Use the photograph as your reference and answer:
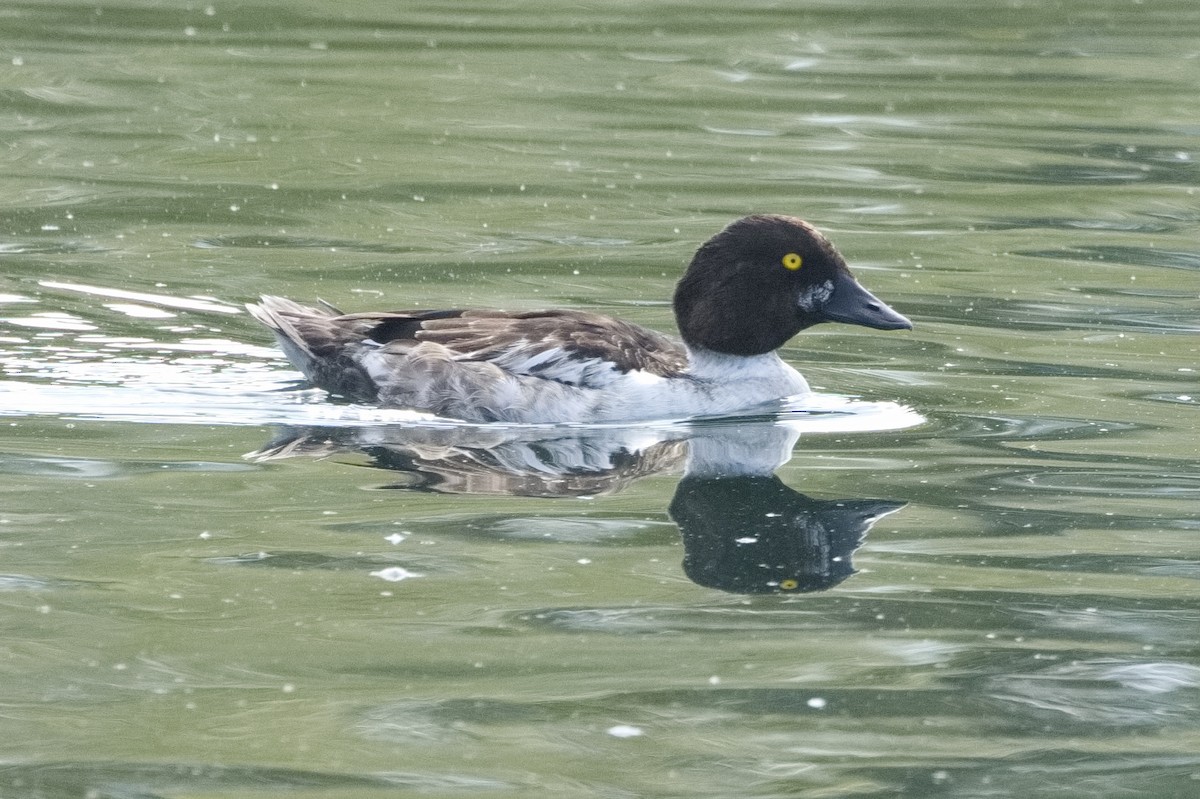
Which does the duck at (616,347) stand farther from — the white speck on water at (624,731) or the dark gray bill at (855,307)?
the white speck on water at (624,731)

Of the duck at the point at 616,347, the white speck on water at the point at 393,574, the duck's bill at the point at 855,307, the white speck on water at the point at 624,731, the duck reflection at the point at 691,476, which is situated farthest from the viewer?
the duck's bill at the point at 855,307

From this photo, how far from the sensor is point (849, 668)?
5.77m

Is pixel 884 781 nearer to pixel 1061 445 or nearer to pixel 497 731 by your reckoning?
pixel 497 731

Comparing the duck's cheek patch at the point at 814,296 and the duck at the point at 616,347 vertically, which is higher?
the duck's cheek patch at the point at 814,296

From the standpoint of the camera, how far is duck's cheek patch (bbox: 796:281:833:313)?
9.16 meters

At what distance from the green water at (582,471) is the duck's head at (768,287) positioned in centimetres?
50

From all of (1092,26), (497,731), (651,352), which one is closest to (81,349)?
(651,352)

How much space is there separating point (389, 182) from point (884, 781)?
995 centimetres

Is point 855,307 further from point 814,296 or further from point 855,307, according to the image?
point 814,296

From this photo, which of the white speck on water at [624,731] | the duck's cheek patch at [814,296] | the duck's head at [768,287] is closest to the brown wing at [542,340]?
the duck's head at [768,287]

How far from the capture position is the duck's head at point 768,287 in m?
9.12

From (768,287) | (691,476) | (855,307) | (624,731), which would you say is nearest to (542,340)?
(768,287)

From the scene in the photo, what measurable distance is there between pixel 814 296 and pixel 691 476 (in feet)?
4.92

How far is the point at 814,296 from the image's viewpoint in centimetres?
919
